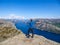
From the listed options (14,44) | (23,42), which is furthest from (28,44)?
(14,44)

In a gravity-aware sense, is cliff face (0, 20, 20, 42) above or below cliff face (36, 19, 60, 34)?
above

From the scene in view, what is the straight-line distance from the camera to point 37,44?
19906 mm

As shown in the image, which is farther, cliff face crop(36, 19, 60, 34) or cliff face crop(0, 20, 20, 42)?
cliff face crop(36, 19, 60, 34)

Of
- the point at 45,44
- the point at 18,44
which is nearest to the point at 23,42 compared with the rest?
the point at 18,44

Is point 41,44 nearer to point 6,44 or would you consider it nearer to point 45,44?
point 45,44

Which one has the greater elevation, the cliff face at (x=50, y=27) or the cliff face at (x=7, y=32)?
the cliff face at (x=7, y=32)

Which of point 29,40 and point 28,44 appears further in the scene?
point 29,40

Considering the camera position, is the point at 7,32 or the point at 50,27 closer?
the point at 7,32

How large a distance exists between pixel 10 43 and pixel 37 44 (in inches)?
189

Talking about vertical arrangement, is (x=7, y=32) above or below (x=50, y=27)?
above

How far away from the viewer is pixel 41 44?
65.7 ft

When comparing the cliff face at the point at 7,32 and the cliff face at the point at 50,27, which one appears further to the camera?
the cliff face at the point at 50,27

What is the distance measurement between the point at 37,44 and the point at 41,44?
680 mm

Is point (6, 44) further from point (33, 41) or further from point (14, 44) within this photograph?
point (33, 41)
